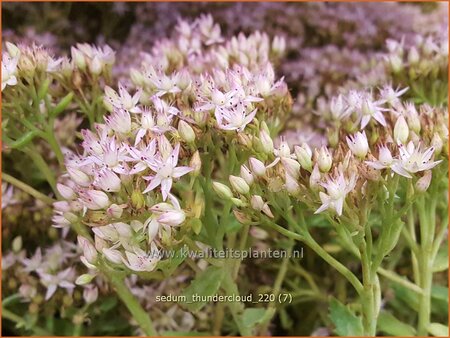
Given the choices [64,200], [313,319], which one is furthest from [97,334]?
[313,319]

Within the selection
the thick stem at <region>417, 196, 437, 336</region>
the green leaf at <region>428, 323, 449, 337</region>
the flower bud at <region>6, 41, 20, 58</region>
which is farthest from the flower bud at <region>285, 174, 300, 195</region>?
the flower bud at <region>6, 41, 20, 58</region>

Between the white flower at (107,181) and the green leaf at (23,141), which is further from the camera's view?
the green leaf at (23,141)

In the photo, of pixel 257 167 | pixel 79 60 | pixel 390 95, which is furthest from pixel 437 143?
pixel 79 60

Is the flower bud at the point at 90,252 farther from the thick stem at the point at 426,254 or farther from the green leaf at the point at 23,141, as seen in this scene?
the thick stem at the point at 426,254

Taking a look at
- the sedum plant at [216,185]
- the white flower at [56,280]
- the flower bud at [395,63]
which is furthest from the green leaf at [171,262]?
the flower bud at [395,63]

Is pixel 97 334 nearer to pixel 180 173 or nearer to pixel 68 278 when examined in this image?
pixel 68 278

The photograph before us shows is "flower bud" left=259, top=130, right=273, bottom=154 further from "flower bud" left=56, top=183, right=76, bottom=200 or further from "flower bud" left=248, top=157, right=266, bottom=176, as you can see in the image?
"flower bud" left=56, top=183, right=76, bottom=200
